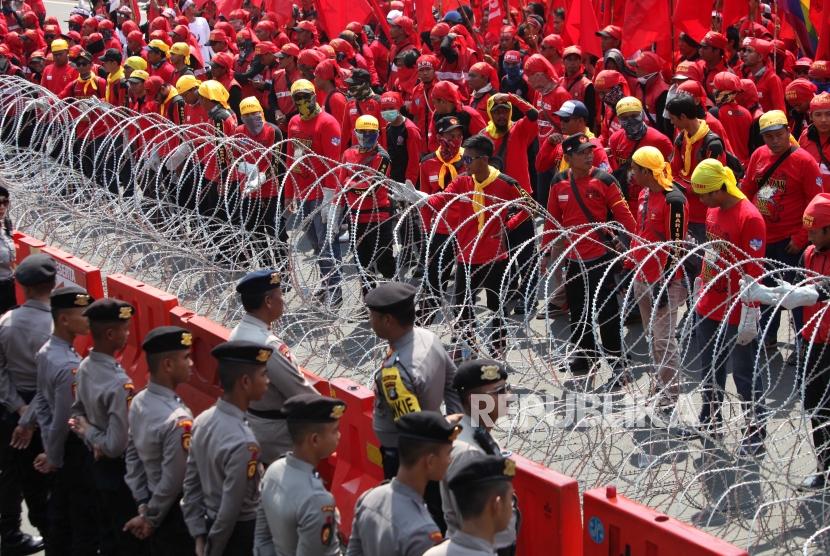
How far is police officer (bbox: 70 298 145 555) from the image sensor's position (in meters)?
6.15

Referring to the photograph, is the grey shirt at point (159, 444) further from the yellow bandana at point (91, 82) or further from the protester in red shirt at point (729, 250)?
the yellow bandana at point (91, 82)

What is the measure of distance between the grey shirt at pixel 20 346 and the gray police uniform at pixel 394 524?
3.56 metres

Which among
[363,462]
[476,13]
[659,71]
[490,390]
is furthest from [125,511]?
[476,13]

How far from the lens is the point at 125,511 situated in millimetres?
6316

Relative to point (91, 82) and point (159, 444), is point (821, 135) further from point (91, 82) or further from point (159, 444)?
point (91, 82)

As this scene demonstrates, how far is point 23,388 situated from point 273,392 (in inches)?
83.5

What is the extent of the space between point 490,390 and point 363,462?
5.26 ft

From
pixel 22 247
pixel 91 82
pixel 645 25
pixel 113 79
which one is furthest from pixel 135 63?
pixel 645 25

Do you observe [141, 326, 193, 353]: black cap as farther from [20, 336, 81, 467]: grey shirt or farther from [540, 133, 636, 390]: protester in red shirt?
[540, 133, 636, 390]: protester in red shirt

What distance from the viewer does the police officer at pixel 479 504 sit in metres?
4.02

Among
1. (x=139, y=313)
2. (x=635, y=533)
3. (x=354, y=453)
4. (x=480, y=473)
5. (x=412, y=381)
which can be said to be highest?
(x=480, y=473)

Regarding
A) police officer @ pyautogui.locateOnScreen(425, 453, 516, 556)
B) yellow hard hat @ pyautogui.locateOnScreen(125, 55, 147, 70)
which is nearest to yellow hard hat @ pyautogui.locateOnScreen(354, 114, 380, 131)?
yellow hard hat @ pyautogui.locateOnScreen(125, 55, 147, 70)

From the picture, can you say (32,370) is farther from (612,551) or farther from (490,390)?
(612,551)

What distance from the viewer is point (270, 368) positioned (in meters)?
6.13
